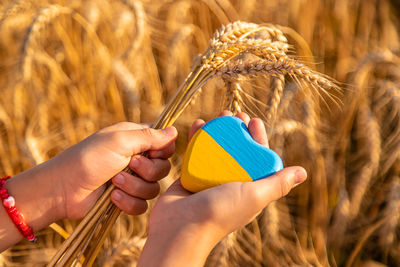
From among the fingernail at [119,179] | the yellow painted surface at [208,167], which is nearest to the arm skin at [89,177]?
the fingernail at [119,179]

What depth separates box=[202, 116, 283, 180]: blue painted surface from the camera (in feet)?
2.48

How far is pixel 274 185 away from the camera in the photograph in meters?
0.70

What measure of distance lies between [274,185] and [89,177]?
0.44 meters

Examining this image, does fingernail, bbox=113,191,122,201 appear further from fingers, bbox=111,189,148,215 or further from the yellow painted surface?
the yellow painted surface

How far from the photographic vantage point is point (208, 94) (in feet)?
5.26

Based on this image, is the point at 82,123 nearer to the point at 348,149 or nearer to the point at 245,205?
the point at 245,205

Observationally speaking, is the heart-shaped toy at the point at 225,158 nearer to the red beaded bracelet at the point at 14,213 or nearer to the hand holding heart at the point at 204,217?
the hand holding heart at the point at 204,217

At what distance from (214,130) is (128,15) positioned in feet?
4.08

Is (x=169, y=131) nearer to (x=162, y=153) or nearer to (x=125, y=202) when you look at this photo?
(x=162, y=153)

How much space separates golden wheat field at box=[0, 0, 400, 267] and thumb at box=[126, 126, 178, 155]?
0.17 metres

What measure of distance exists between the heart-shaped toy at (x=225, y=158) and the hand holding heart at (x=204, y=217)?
53mm

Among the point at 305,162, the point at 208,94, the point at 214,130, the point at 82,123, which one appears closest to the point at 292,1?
the point at 208,94

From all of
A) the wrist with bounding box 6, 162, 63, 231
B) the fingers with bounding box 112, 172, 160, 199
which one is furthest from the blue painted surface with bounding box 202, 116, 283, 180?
the wrist with bounding box 6, 162, 63, 231

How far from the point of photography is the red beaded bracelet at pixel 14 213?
→ 875mm
